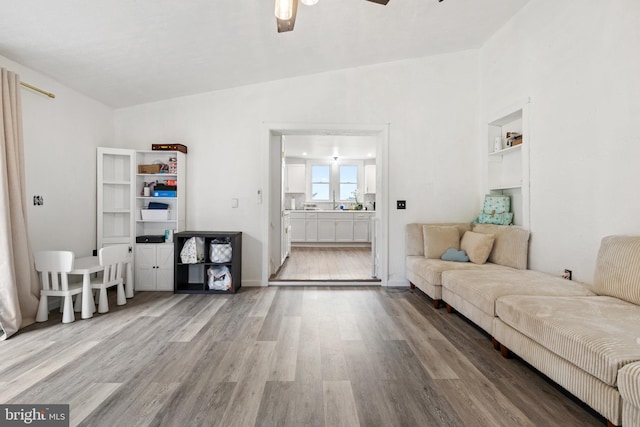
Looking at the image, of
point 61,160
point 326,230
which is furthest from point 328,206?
point 61,160

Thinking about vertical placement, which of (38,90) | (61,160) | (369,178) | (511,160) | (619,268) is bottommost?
(619,268)

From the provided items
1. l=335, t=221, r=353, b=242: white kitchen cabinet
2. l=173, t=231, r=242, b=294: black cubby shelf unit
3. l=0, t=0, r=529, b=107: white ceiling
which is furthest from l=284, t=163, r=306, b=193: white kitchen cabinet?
l=173, t=231, r=242, b=294: black cubby shelf unit

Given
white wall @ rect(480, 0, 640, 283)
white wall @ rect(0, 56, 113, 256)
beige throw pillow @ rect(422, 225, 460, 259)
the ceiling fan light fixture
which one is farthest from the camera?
beige throw pillow @ rect(422, 225, 460, 259)

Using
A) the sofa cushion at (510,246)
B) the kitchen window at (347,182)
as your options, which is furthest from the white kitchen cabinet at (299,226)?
the sofa cushion at (510,246)

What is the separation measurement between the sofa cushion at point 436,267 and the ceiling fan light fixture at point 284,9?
267 centimetres

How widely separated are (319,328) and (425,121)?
3.03 meters

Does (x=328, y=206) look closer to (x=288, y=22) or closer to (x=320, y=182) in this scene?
Answer: (x=320, y=182)

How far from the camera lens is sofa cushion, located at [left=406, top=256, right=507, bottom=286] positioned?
→ 327 cm

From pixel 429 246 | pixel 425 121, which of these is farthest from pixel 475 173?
pixel 429 246

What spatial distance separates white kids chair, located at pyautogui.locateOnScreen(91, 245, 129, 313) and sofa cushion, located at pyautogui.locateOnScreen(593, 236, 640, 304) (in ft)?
14.0

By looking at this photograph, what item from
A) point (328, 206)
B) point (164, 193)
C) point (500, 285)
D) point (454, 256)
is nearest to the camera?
point (500, 285)

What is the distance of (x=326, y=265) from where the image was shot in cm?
566

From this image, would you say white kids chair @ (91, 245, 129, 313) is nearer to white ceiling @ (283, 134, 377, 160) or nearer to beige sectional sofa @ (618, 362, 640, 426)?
white ceiling @ (283, 134, 377, 160)

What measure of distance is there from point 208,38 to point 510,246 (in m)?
3.68
